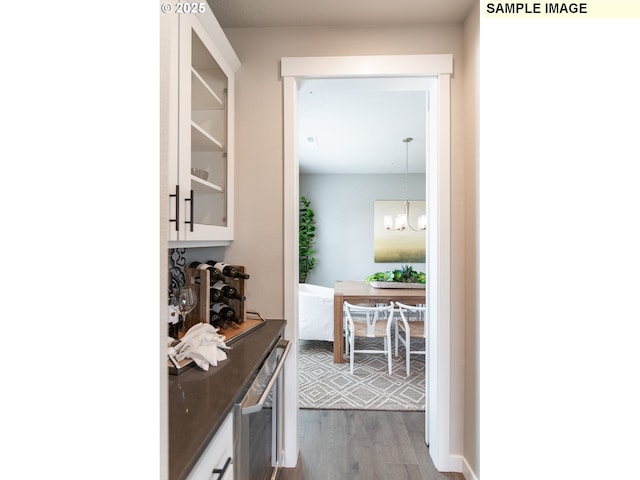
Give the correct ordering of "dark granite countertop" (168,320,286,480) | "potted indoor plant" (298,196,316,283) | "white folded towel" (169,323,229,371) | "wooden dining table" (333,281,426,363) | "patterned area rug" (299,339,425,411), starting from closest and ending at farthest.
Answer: "dark granite countertop" (168,320,286,480) < "white folded towel" (169,323,229,371) < "patterned area rug" (299,339,425,411) < "wooden dining table" (333,281,426,363) < "potted indoor plant" (298,196,316,283)

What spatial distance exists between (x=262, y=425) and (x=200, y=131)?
1306mm

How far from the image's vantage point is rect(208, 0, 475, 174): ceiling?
1711 millimetres

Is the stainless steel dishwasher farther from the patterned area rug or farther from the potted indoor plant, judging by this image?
the potted indoor plant

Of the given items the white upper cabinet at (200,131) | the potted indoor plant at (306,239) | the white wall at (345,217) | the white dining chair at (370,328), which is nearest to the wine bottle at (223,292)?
the white upper cabinet at (200,131)

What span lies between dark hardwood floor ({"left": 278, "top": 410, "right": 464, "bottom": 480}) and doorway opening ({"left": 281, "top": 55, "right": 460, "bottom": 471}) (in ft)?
0.38

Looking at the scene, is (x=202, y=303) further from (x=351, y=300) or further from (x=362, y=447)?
(x=351, y=300)

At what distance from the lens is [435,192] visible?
74.4 inches

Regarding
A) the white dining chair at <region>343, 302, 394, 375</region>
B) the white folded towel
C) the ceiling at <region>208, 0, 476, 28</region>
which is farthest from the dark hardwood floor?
the ceiling at <region>208, 0, 476, 28</region>

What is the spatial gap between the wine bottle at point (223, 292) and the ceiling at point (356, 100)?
4.14ft

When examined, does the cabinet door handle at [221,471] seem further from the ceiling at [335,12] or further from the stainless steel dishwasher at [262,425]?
the ceiling at [335,12]

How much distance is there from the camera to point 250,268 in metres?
1.88
